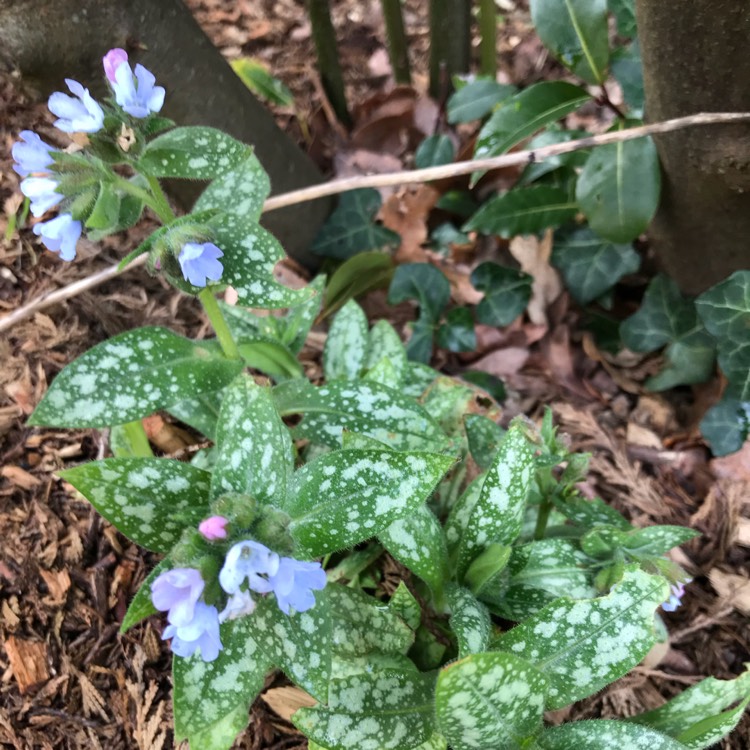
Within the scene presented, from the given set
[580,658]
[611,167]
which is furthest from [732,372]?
[580,658]

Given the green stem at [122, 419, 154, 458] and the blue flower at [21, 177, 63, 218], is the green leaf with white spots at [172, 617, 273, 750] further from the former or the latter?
the blue flower at [21, 177, 63, 218]

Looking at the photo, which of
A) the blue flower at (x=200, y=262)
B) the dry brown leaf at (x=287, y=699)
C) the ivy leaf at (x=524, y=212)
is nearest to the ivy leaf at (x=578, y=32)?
the ivy leaf at (x=524, y=212)

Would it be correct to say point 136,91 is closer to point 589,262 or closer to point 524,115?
point 524,115

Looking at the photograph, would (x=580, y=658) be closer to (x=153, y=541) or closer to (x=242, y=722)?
(x=242, y=722)

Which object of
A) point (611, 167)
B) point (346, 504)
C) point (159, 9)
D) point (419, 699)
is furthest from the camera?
point (611, 167)

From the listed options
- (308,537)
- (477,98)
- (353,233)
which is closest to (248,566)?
(308,537)
